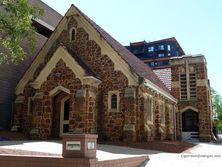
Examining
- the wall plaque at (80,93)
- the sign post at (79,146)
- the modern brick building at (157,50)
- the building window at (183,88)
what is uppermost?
the modern brick building at (157,50)

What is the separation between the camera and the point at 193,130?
3061 cm

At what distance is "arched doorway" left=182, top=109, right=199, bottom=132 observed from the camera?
100.0 feet

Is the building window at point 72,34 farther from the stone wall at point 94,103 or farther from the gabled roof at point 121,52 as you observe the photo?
the gabled roof at point 121,52

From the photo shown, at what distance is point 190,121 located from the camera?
101ft

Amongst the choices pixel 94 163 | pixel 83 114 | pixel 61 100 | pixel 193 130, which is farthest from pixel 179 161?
pixel 193 130

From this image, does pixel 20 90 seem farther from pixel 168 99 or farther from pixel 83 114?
pixel 168 99

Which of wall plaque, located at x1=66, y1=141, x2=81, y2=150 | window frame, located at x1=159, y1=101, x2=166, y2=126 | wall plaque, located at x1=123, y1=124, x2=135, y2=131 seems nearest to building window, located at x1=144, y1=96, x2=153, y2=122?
wall plaque, located at x1=123, y1=124, x2=135, y2=131

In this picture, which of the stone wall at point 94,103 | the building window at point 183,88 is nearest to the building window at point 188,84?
the building window at point 183,88

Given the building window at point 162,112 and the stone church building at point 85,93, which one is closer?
the stone church building at point 85,93

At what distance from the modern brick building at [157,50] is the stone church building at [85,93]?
6502 centimetres

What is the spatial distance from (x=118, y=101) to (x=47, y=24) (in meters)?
13.2

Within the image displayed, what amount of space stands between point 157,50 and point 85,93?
239 ft

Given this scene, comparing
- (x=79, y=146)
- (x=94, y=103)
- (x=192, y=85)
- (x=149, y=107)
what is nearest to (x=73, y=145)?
(x=79, y=146)

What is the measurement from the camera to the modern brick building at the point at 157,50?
87.7 m
